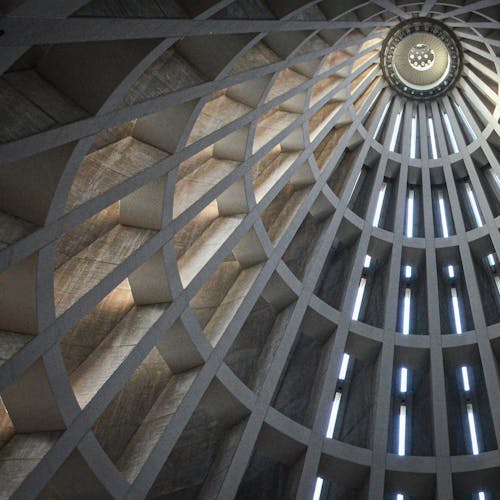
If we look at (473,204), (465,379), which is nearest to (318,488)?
(465,379)

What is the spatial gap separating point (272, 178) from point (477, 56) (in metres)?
8.10

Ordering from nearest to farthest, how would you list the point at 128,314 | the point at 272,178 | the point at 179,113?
the point at 179,113 < the point at 128,314 < the point at 272,178

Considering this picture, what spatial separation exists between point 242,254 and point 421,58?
936 cm

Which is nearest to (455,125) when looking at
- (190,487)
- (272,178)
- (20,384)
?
(272,178)

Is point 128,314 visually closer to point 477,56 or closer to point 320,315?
point 320,315

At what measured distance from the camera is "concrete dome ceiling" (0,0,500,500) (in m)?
9.37

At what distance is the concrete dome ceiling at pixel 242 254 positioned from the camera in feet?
30.7

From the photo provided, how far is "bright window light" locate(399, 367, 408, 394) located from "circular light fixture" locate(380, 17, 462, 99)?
354 inches

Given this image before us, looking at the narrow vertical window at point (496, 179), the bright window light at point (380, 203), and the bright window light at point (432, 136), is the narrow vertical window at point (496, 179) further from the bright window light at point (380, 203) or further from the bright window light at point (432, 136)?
the bright window light at point (380, 203)

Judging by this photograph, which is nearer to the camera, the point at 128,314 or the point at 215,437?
the point at 128,314

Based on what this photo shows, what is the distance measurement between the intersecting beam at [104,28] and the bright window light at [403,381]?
13.0 meters

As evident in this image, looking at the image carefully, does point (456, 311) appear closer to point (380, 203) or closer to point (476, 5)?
point (380, 203)

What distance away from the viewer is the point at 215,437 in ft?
53.4

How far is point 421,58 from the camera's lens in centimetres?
2067
